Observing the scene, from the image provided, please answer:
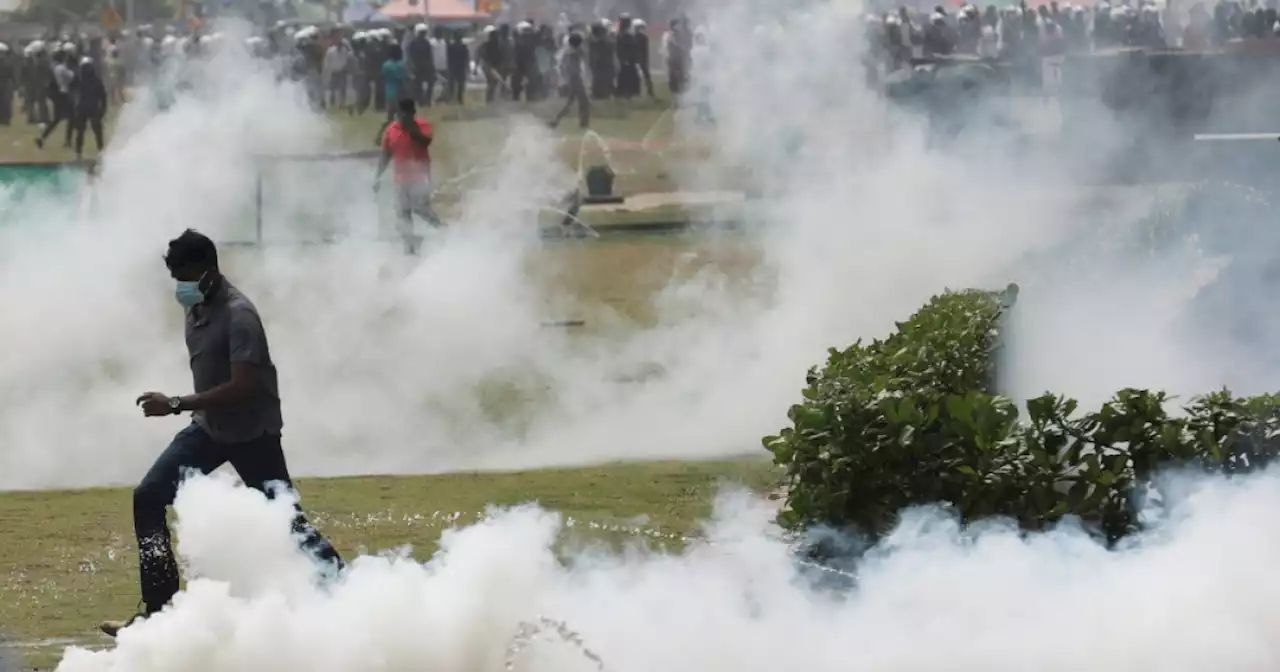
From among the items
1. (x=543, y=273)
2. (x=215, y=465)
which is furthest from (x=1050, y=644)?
(x=543, y=273)

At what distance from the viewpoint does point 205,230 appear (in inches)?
806

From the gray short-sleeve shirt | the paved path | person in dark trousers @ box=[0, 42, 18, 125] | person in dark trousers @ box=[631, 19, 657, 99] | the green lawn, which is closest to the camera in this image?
the gray short-sleeve shirt

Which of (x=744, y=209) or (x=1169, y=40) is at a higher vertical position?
(x=1169, y=40)

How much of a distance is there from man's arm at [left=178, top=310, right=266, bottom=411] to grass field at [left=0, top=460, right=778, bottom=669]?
3.85ft

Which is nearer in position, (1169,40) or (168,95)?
(168,95)

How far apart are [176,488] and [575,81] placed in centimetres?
1923

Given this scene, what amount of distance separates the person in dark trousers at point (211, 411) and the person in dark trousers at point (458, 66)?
19.4 m

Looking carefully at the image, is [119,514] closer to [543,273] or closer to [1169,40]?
[543,273]

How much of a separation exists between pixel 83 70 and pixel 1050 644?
20.4m

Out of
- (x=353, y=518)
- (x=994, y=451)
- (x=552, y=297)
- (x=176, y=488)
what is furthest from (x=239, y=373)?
(x=552, y=297)

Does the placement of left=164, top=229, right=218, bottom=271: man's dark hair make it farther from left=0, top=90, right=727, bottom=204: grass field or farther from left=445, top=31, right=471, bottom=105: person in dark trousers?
left=445, top=31, right=471, bottom=105: person in dark trousers

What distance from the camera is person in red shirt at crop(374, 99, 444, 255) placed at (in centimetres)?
1942

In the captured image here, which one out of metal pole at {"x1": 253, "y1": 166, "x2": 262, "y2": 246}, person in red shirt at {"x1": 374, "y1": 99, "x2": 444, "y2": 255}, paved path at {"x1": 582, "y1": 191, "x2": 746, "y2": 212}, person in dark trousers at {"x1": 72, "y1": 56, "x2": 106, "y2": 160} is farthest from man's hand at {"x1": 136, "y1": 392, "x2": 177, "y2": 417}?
person in dark trousers at {"x1": 72, "y1": 56, "x2": 106, "y2": 160}

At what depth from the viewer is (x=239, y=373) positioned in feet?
25.5
